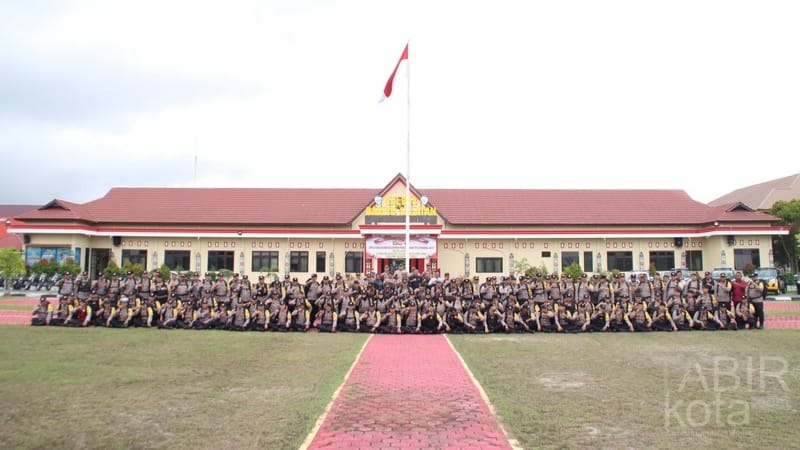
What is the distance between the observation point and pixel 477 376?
28.2 ft

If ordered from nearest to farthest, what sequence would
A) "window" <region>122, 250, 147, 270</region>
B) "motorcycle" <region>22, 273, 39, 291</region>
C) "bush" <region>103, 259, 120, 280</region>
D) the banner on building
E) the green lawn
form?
1. the green lawn
2. "bush" <region>103, 259, 120, 280</region>
3. "motorcycle" <region>22, 273, 39, 291</region>
4. the banner on building
5. "window" <region>122, 250, 147, 270</region>

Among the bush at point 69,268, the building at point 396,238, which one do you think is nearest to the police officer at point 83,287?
the bush at point 69,268

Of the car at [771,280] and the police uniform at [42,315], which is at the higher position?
the car at [771,280]

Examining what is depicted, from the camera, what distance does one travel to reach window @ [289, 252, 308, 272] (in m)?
30.5

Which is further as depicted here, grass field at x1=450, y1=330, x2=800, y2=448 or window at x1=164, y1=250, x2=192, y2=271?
window at x1=164, y1=250, x2=192, y2=271

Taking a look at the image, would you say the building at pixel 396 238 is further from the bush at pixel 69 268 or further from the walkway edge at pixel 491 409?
the walkway edge at pixel 491 409

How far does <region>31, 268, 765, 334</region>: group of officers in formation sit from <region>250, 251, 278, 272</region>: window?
14.2 meters

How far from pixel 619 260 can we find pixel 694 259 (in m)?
4.21

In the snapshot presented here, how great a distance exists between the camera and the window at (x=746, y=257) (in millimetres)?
29656

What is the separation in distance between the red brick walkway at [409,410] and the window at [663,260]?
24428 mm

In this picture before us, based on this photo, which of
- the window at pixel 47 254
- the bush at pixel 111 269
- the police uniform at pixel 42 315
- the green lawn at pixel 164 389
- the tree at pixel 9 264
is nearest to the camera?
the green lawn at pixel 164 389

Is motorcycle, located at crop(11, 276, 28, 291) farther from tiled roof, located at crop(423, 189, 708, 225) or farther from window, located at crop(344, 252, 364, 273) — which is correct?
tiled roof, located at crop(423, 189, 708, 225)

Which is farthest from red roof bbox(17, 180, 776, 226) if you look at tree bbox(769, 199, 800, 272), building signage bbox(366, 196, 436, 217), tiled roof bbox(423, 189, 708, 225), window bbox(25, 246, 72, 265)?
tree bbox(769, 199, 800, 272)

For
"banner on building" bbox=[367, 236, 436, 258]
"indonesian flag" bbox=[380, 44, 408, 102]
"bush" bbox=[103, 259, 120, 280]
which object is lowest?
"bush" bbox=[103, 259, 120, 280]
